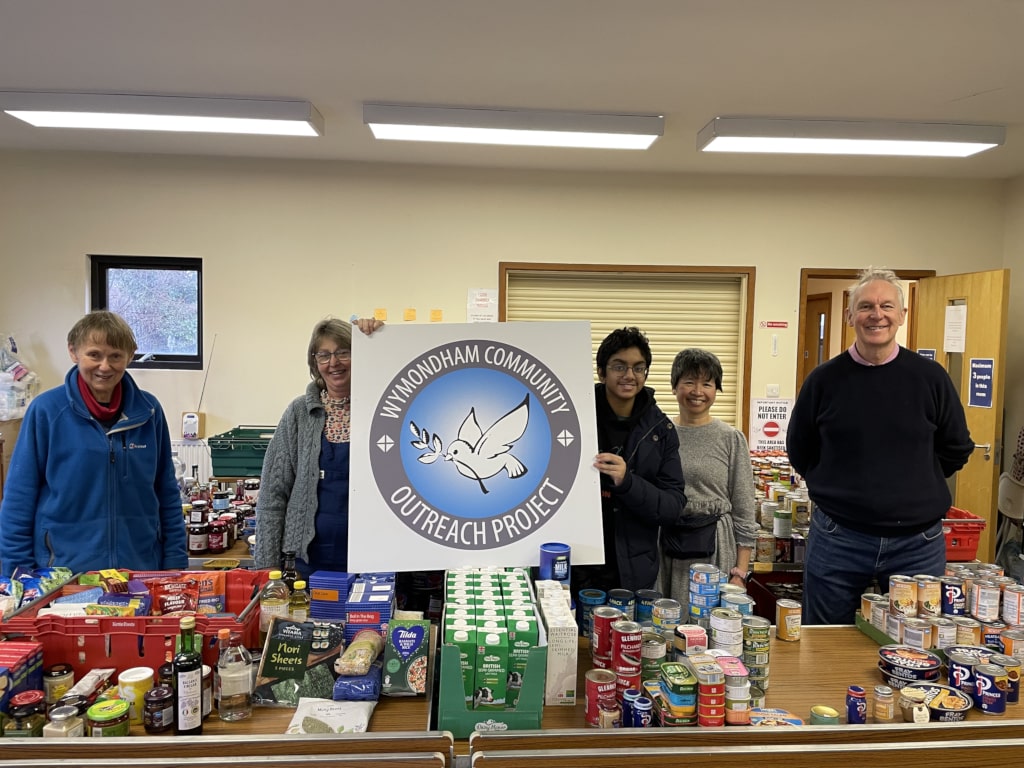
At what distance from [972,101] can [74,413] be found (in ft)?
15.1

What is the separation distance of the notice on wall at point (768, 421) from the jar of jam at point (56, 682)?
4934 mm

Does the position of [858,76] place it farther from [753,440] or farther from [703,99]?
[753,440]

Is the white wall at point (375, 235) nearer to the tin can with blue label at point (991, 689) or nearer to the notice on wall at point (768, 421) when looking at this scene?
the notice on wall at point (768, 421)

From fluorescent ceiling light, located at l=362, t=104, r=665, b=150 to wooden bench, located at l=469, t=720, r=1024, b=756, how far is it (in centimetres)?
340

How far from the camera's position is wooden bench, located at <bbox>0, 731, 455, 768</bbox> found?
1166 mm

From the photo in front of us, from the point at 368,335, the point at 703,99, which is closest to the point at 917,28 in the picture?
the point at 703,99

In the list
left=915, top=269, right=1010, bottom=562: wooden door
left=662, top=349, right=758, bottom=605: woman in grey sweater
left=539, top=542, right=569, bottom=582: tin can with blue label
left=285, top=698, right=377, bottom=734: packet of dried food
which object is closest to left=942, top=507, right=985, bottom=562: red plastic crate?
left=662, top=349, right=758, bottom=605: woman in grey sweater

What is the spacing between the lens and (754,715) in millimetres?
1392

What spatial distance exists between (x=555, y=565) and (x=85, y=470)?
166 centimetres

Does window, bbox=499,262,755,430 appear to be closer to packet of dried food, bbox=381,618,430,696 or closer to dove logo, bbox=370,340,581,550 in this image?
dove logo, bbox=370,340,581,550

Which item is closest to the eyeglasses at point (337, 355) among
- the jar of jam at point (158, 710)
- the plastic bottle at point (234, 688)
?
the plastic bottle at point (234, 688)

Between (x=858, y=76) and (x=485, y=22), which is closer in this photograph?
(x=485, y=22)

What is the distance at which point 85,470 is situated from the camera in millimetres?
2223

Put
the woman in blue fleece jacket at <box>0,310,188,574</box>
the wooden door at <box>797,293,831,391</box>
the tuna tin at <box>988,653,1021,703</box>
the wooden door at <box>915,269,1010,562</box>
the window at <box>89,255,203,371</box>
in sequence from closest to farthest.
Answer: the tuna tin at <box>988,653,1021,703</box> → the woman in blue fleece jacket at <box>0,310,188,574</box> → the wooden door at <box>915,269,1010,562</box> → the window at <box>89,255,203,371</box> → the wooden door at <box>797,293,831,391</box>
